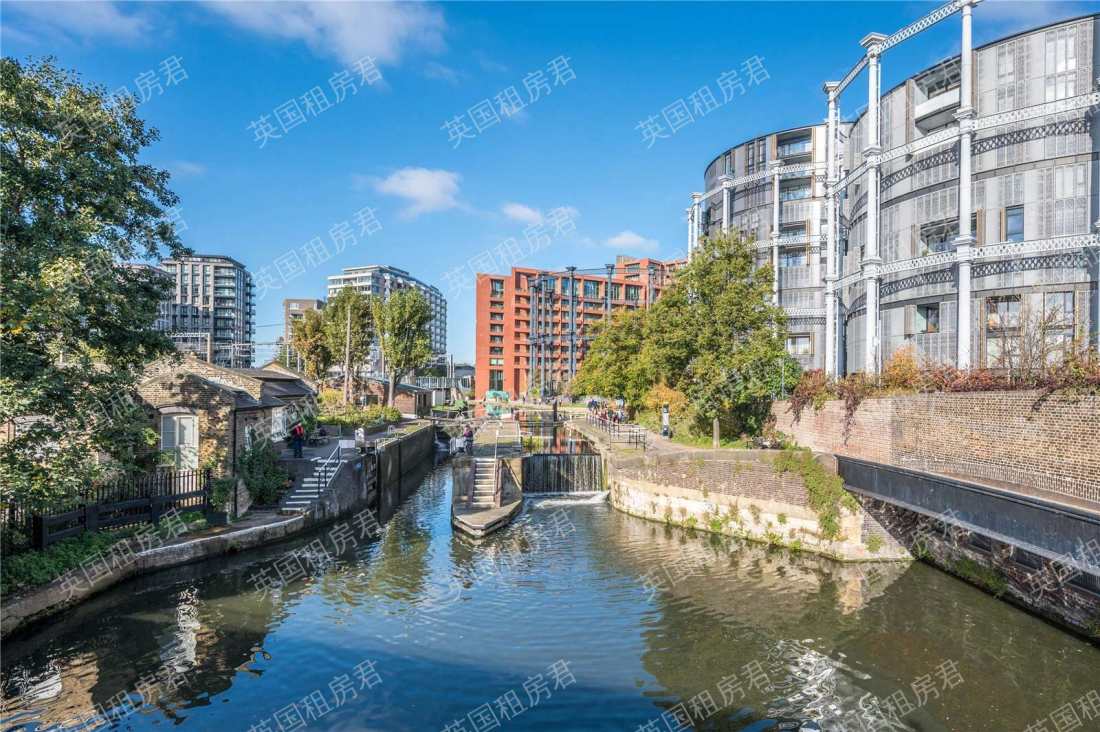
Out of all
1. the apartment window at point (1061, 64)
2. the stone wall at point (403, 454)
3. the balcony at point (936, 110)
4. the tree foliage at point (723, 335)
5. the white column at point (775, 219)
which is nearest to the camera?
the apartment window at point (1061, 64)

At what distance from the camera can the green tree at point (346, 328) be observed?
2184 inches

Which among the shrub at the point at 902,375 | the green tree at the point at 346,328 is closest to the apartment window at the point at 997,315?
the shrub at the point at 902,375

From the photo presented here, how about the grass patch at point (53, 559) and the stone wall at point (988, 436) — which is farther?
the grass patch at point (53, 559)

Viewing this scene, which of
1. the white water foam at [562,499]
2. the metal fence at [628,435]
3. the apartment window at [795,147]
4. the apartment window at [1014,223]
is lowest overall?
the white water foam at [562,499]

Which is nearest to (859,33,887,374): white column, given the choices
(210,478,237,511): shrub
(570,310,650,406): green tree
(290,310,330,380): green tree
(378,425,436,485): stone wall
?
(570,310,650,406): green tree

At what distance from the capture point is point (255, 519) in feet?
71.6

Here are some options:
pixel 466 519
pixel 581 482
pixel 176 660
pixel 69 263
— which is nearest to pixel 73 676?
pixel 176 660

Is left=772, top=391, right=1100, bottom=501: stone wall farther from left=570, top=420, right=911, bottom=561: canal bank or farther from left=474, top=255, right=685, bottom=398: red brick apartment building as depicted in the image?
left=474, top=255, right=685, bottom=398: red brick apartment building

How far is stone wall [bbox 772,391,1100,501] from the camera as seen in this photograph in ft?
44.8

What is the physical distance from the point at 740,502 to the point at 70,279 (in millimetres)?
21523

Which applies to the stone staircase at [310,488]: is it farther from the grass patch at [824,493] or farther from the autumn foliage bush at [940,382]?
the autumn foliage bush at [940,382]

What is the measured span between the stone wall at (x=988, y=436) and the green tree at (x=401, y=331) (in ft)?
137

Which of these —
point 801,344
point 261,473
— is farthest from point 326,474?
point 801,344

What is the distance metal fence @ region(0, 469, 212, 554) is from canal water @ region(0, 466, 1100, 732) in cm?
216
